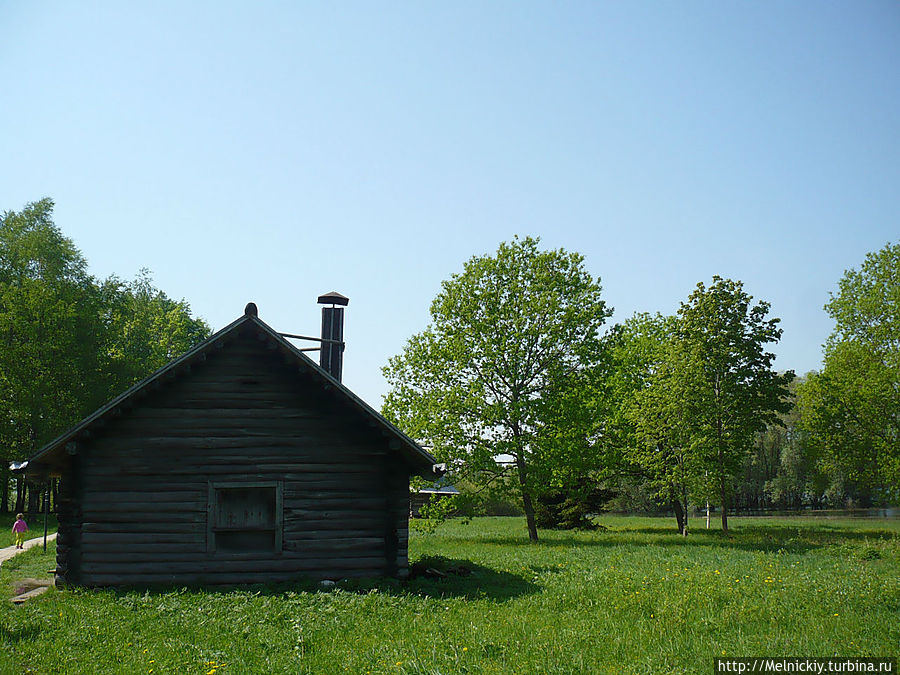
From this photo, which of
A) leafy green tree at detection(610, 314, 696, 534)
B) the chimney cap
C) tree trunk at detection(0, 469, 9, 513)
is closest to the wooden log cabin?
the chimney cap

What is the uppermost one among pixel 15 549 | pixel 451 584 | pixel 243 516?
pixel 243 516

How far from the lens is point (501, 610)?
44.6 feet

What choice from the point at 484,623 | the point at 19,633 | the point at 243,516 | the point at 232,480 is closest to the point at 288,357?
the point at 232,480

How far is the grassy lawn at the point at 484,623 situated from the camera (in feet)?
32.5

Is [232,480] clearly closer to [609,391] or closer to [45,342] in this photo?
[609,391]

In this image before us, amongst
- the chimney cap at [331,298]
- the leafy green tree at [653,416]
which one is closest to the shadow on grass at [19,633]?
the chimney cap at [331,298]

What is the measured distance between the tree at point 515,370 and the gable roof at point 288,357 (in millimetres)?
15268

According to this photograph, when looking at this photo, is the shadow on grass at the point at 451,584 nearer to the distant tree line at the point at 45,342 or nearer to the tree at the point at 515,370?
the tree at the point at 515,370

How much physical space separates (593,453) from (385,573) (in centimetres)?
1841

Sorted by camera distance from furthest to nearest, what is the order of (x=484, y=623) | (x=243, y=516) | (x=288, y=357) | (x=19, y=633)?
(x=243, y=516), (x=288, y=357), (x=484, y=623), (x=19, y=633)

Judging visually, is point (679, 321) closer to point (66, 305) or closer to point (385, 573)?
point (385, 573)

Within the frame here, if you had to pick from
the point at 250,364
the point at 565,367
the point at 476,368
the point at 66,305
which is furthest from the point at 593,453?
the point at 66,305

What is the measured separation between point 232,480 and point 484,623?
7741 millimetres

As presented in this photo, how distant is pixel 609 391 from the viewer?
37.7m
